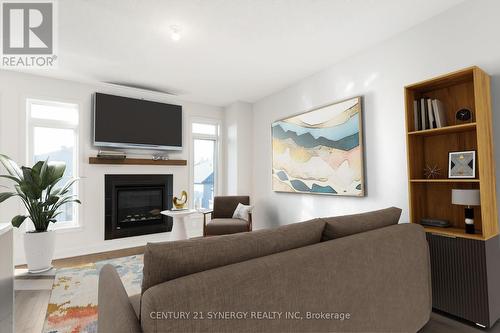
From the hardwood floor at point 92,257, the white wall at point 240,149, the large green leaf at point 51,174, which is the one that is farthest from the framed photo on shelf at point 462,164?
the large green leaf at point 51,174

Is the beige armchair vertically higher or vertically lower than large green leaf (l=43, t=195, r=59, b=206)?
lower

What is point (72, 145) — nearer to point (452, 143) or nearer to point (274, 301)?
point (274, 301)

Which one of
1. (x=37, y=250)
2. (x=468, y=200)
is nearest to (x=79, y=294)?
(x=37, y=250)

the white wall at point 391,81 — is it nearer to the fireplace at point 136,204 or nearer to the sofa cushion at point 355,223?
the sofa cushion at point 355,223

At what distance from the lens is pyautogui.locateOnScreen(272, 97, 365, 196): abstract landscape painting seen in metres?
3.21

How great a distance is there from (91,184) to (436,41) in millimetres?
4792

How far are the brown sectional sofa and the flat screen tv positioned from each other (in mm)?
3201

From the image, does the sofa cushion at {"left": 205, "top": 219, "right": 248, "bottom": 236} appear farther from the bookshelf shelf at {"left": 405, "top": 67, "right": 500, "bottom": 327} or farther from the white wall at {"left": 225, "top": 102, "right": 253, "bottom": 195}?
the bookshelf shelf at {"left": 405, "top": 67, "right": 500, "bottom": 327}

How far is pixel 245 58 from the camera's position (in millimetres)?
3350

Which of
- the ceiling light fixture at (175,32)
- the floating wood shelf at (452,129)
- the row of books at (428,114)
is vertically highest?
the ceiling light fixture at (175,32)

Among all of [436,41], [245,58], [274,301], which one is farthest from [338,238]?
[245,58]

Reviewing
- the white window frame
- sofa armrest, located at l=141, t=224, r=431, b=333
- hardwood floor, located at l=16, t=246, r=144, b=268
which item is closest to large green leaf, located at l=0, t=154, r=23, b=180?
hardwood floor, located at l=16, t=246, r=144, b=268

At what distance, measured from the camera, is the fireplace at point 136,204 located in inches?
166

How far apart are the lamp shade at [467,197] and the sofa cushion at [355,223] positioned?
0.50 m
